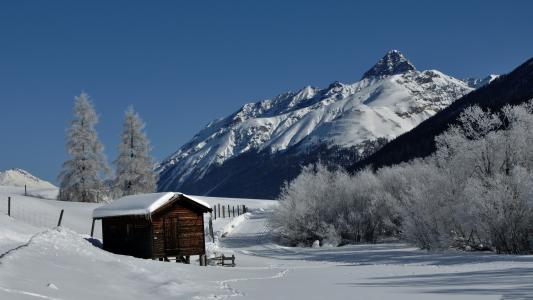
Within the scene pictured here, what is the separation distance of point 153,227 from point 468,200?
2118cm

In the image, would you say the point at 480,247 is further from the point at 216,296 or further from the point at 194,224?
the point at 216,296

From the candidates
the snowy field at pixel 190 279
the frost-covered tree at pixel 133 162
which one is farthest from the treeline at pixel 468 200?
the frost-covered tree at pixel 133 162

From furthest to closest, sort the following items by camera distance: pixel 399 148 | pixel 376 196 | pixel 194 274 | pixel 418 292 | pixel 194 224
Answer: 1. pixel 399 148
2. pixel 376 196
3. pixel 194 224
4. pixel 194 274
5. pixel 418 292

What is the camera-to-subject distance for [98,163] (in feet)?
196

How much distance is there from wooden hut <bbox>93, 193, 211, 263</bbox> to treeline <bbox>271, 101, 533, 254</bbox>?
56.9 ft

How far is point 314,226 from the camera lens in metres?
59.6

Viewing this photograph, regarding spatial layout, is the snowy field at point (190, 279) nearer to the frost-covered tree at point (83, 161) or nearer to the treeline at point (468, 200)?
the treeline at point (468, 200)

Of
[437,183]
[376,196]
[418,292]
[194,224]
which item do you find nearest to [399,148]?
[376,196]

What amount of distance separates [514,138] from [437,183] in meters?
6.27

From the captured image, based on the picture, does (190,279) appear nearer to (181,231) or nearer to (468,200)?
(181,231)

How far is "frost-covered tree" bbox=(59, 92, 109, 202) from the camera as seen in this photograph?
59.2 meters

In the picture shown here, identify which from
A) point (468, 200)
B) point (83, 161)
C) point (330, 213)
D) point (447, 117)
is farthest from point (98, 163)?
point (447, 117)

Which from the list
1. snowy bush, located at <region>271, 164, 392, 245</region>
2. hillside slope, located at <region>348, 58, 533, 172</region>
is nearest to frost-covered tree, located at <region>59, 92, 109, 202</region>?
snowy bush, located at <region>271, 164, 392, 245</region>

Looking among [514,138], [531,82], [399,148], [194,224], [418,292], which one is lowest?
[418,292]
